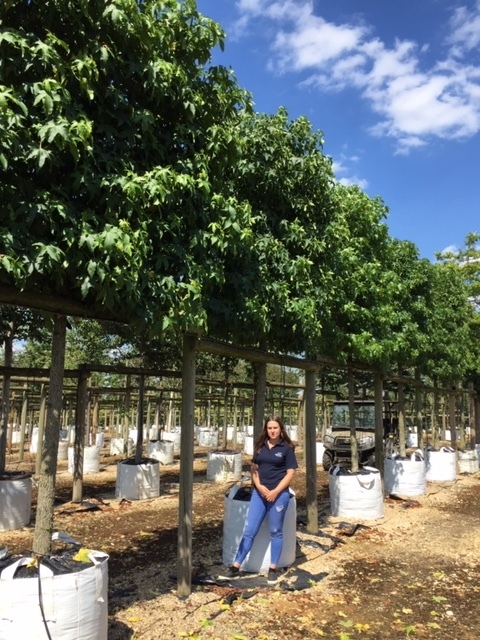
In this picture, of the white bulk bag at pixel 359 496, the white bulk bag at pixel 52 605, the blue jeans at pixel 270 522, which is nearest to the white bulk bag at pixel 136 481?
the white bulk bag at pixel 359 496

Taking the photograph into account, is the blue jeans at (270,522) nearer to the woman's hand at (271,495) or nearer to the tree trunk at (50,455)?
the woman's hand at (271,495)

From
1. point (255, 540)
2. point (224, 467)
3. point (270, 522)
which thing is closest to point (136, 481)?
point (224, 467)

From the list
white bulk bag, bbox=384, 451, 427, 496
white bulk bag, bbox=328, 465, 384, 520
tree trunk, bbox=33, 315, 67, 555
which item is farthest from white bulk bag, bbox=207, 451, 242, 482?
tree trunk, bbox=33, 315, 67, 555

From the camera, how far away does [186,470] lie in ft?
18.5

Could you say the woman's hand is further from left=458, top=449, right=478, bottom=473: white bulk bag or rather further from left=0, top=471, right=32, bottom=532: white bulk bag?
left=458, top=449, right=478, bottom=473: white bulk bag

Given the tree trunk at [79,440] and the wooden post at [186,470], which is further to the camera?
the tree trunk at [79,440]

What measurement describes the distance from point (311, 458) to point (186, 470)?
3.17 m

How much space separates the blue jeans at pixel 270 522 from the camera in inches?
239

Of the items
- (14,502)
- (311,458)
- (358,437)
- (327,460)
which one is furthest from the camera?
(358,437)

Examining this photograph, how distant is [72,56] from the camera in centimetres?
371

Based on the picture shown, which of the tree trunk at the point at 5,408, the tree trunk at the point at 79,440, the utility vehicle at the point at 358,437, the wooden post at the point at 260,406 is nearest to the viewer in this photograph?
the wooden post at the point at 260,406

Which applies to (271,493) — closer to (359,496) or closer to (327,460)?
(359,496)

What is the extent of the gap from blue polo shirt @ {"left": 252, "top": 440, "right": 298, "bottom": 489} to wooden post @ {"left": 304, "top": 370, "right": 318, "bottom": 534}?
6.95ft

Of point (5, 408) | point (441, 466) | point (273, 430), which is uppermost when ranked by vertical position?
point (5, 408)
